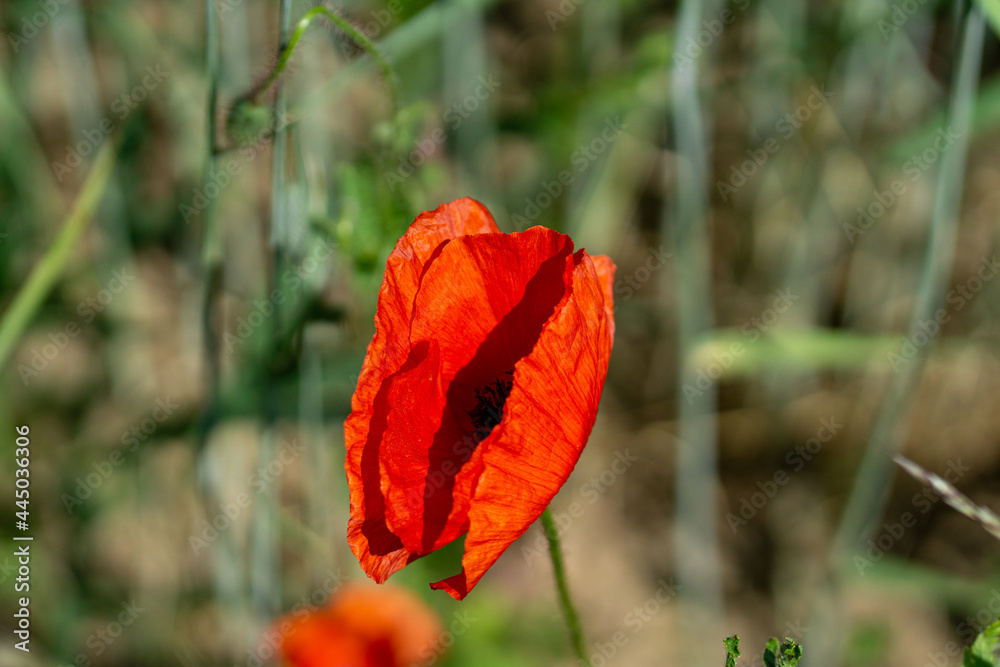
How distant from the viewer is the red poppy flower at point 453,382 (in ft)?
2.40

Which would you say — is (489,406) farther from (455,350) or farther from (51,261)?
(51,261)

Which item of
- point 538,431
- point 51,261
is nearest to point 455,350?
point 538,431

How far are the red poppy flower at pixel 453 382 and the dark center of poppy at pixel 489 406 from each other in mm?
30

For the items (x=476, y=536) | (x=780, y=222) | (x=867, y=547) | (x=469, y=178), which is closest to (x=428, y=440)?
(x=476, y=536)

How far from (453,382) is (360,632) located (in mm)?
731

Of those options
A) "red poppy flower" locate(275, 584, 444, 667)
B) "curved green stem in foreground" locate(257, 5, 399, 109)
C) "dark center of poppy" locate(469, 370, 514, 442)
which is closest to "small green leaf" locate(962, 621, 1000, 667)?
"dark center of poppy" locate(469, 370, 514, 442)

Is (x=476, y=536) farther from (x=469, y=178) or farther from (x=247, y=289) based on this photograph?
(x=247, y=289)

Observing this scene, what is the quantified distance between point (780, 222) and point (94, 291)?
1794mm

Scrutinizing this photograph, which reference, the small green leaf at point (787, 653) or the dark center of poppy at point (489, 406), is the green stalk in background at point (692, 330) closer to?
the dark center of poppy at point (489, 406)

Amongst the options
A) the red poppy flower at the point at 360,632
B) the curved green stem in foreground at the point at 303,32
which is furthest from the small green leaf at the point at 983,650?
the red poppy flower at the point at 360,632

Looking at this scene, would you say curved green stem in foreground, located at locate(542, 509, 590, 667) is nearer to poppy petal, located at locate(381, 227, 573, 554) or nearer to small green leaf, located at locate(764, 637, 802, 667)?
poppy petal, located at locate(381, 227, 573, 554)

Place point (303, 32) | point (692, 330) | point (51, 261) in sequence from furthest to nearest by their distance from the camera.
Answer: point (692, 330)
point (51, 261)
point (303, 32)

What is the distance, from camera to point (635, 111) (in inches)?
81.8

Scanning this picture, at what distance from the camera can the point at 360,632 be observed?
1436mm
